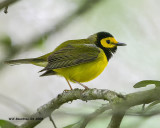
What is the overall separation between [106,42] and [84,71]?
0.89 m

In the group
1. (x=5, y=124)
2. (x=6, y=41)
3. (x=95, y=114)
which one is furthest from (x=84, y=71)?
(x=95, y=114)

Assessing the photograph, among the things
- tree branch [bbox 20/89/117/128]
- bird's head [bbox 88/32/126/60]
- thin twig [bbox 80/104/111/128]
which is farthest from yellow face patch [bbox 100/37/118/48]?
thin twig [bbox 80/104/111/128]

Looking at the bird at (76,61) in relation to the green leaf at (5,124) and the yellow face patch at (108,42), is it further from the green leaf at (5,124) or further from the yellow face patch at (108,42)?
the green leaf at (5,124)

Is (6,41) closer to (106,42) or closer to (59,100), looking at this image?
(59,100)

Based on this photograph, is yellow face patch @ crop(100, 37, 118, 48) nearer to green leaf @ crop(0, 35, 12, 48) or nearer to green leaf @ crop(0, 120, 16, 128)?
green leaf @ crop(0, 35, 12, 48)

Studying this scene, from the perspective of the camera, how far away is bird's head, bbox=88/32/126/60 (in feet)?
15.5

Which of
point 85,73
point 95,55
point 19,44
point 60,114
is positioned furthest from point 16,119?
point 95,55

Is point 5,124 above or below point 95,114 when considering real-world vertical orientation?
above

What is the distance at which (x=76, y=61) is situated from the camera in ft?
13.8

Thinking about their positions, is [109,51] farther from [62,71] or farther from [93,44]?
[62,71]

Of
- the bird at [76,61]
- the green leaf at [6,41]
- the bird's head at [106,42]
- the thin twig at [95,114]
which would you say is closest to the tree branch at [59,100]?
the thin twig at [95,114]

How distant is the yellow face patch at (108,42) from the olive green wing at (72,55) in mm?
245

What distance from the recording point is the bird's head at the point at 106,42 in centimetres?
472

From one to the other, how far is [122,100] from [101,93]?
1.63 ft
